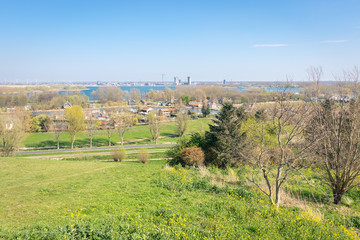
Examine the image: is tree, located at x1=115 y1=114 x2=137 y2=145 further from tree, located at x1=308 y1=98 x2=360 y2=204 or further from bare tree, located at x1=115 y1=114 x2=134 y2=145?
tree, located at x1=308 y1=98 x2=360 y2=204

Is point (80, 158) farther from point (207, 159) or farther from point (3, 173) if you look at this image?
point (207, 159)

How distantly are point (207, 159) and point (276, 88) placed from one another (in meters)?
9.75

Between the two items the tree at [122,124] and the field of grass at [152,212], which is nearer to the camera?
the field of grass at [152,212]

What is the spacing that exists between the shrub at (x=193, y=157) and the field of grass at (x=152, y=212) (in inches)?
195

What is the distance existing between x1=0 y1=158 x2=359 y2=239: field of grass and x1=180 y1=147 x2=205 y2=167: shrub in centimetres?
496

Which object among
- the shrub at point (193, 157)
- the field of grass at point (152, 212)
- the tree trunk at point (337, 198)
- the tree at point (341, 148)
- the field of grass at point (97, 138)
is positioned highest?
the tree at point (341, 148)

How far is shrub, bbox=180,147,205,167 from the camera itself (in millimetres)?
14883

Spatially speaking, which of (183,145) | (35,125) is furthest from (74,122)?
(183,145)

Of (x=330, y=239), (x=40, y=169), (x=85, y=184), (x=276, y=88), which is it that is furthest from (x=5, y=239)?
(x=40, y=169)

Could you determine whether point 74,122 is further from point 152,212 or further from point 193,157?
point 152,212

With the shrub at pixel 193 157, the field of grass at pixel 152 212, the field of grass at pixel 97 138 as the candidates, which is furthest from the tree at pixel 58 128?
the field of grass at pixel 152 212

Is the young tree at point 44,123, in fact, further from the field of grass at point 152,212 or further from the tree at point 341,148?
the tree at point 341,148

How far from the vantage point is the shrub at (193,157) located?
1488cm

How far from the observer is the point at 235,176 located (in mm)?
11375
